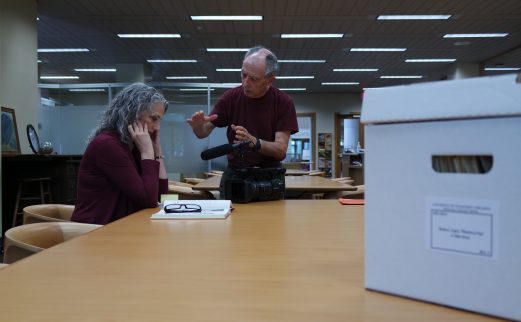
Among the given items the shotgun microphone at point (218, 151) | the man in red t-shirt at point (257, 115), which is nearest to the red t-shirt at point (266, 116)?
the man in red t-shirt at point (257, 115)

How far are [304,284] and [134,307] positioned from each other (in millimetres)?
240

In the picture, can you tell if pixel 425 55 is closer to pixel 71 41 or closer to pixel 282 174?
pixel 71 41

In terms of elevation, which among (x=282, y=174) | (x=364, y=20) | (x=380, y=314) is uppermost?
(x=364, y=20)

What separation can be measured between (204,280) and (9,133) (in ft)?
15.8

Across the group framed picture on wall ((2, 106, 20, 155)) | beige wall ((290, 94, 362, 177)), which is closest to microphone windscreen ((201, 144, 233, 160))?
framed picture on wall ((2, 106, 20, 155))

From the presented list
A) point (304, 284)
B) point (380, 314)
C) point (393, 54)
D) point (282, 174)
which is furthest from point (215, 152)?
point (393, 54)

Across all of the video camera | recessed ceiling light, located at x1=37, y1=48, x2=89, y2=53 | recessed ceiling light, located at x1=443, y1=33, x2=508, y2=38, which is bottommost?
the video camera

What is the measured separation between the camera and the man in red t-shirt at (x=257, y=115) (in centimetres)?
165

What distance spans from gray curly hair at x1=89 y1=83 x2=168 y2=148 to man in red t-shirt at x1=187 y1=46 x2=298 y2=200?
0.80 ft

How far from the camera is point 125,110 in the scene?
1.70m

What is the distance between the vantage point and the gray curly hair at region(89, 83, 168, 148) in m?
1.69

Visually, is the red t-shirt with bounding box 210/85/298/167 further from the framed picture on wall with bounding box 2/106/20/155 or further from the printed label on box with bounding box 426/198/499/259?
the framed picture on wall with bounding box 2/106/20/155

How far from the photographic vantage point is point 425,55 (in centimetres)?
772

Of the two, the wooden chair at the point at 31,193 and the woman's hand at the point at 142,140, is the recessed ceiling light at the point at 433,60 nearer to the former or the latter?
the wooden chair at the point at 31,193
